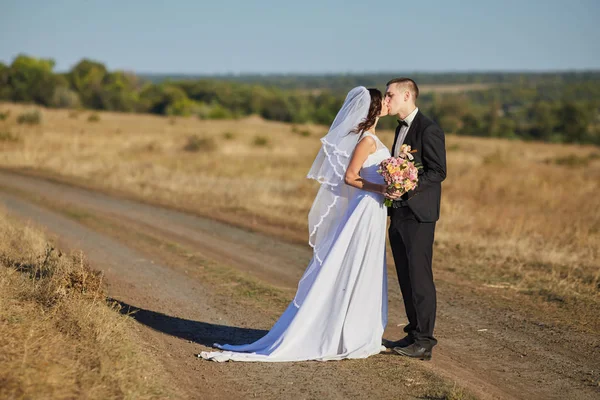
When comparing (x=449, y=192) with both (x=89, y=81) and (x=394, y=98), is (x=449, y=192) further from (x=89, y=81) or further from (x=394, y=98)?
(x=89, y=81)

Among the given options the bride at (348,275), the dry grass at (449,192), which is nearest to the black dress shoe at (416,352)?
the bride at (348,275)

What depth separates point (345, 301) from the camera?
616 cm

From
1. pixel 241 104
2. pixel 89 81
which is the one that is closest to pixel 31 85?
pixel 89 81

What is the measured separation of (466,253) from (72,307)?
23.4ft

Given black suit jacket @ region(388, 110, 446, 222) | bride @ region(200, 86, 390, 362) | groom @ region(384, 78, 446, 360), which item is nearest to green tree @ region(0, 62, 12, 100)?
bride @ region(200, 86, 390, 362)

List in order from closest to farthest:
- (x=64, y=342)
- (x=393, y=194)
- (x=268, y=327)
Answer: (x=64, y=342), (x=393, y=194), (x=268, y=327)

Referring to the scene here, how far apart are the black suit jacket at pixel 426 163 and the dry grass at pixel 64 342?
2.60 metres

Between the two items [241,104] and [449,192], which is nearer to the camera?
[449,192]

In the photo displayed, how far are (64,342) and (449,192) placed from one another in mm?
16034

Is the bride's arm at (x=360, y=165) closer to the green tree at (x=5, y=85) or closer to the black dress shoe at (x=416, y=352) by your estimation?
the black dress shoe at (x=416, y=352)

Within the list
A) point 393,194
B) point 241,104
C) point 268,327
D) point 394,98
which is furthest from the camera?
point 241,104

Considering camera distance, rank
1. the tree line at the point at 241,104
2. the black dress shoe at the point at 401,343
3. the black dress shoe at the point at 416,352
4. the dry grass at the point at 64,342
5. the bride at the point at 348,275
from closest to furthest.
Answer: the dry grass at the point at 64,342 < the bride at the point at 348,275 < the black dress shoe at the point at 416,352 < the black dress shoe at the point at 401,343 < the tree line at the point at 241,104

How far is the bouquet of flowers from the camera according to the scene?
5.79 meters

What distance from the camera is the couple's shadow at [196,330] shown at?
22.4 feet
